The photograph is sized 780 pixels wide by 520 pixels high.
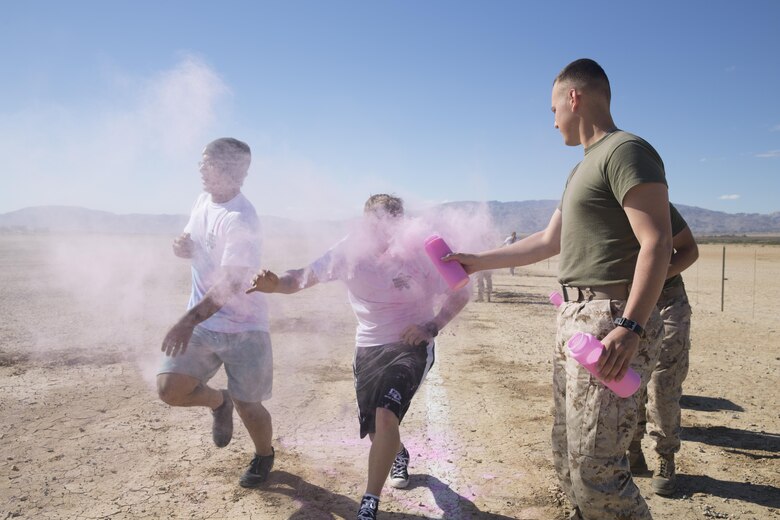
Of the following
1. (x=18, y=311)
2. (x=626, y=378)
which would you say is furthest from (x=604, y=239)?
(x=18, y=311)

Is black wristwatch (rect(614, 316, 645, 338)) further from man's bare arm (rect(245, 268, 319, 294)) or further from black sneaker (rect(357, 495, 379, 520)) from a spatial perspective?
man's bare arm (rect(245, 268, 319, 294))

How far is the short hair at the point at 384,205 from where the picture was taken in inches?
134

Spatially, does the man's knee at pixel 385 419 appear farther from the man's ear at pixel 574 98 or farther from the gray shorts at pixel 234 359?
the man's ear at pixel 574 98

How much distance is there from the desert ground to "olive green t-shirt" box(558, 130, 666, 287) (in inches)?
66.7

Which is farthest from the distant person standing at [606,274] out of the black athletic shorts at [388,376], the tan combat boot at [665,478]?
the tan combat boot at [665,478]

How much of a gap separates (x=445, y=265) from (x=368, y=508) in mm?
1385

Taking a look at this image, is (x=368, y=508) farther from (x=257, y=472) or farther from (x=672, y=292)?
(x=672, y=292)

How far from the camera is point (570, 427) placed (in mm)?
2338

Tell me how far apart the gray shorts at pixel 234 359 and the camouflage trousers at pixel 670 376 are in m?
2.56

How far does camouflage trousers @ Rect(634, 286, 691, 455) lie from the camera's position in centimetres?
350

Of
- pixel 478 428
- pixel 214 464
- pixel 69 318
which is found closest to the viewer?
pixel 214 464

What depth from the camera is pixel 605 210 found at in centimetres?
230

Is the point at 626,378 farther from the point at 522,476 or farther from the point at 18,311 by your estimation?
the point at 18,311

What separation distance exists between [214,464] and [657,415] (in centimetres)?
310
